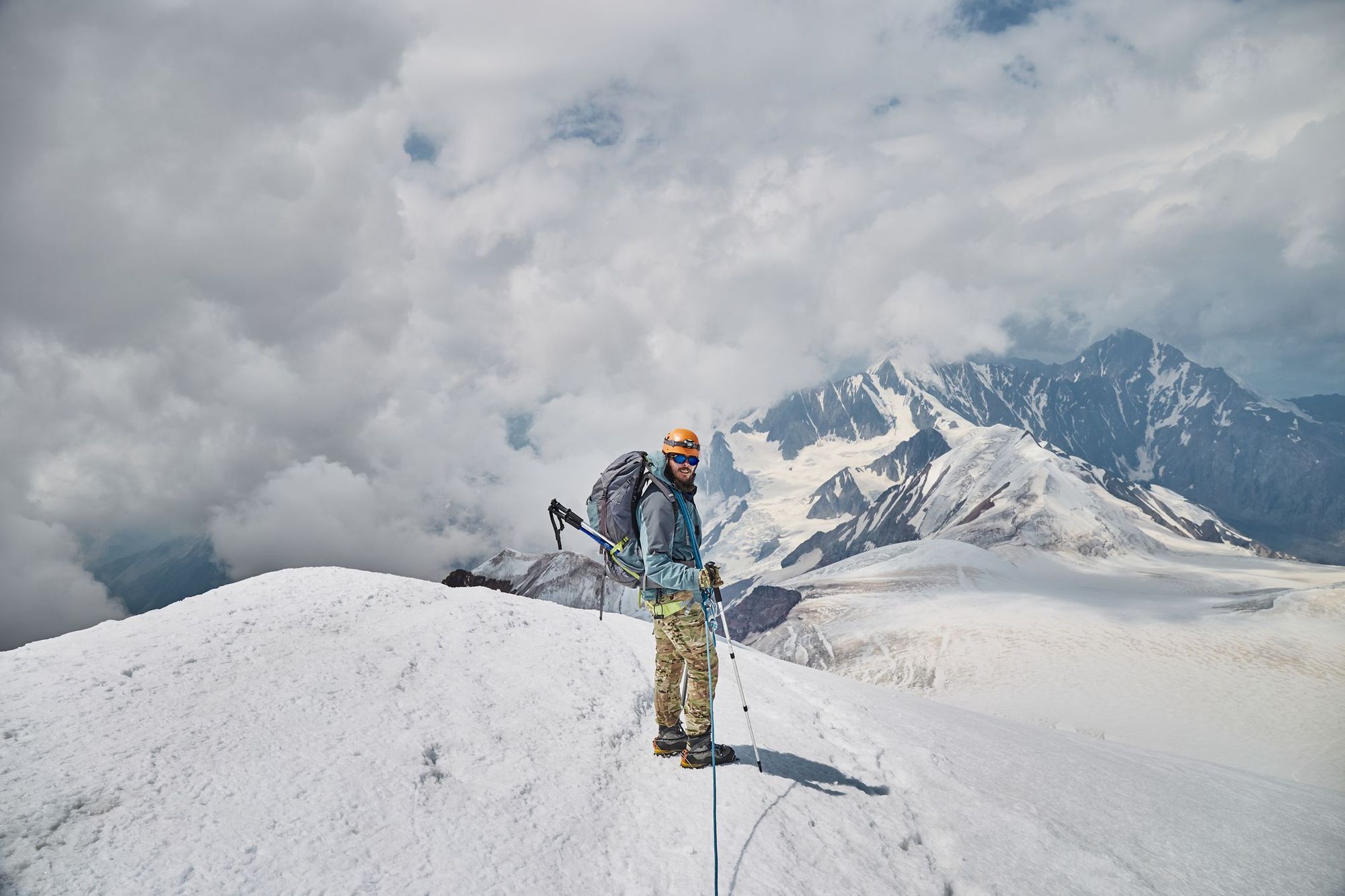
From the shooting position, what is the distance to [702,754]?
8.27m

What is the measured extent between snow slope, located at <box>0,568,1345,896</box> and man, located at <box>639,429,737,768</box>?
510 mm

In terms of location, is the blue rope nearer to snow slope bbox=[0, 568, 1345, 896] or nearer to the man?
the man

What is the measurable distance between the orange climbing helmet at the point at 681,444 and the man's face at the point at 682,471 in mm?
83

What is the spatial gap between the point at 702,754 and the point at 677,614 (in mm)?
1828

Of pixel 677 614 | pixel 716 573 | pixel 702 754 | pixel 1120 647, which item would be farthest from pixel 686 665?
pixel 1120 647

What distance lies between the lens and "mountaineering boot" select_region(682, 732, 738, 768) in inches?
325

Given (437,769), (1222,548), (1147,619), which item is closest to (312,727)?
(437,769)

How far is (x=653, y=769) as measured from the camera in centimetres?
829

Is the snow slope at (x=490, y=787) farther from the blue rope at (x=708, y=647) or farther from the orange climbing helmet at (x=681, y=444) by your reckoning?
the orange climbing helmet at (x=681, y=444)

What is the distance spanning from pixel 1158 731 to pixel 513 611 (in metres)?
72.9

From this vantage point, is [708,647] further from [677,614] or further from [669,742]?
[669,742]

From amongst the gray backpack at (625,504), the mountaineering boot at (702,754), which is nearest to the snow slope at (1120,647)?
the mountaineering boot at (702,754)

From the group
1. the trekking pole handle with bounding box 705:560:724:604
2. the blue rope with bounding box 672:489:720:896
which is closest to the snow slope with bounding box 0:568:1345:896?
the blue rope with bounding box 672:489:720:896

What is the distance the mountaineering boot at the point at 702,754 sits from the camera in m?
8.26
